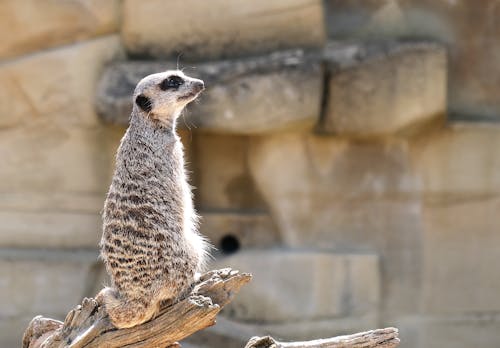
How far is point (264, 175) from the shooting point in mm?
7363

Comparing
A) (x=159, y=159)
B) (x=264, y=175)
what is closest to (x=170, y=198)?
(x=159, y=159)

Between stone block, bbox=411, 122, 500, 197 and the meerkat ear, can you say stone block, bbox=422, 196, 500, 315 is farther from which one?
the meerkat ear

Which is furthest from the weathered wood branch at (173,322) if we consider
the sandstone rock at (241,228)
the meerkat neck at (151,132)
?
the sandstone rock at (241,228)

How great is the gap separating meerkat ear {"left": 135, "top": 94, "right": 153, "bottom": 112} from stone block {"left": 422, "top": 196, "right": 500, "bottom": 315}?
3.32 m

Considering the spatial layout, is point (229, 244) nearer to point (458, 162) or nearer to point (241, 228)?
point (241, 228)

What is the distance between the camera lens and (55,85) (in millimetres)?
7273

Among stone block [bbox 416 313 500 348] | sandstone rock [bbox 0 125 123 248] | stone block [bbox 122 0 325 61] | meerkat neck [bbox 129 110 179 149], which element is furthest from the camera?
stone block [bbox 416 313 500 348]

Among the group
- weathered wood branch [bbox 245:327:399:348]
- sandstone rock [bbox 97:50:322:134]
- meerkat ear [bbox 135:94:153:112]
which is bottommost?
weathered wood branch [bbox 245:327:399:348]

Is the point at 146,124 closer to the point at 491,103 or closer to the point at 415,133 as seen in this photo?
the point at 415,133

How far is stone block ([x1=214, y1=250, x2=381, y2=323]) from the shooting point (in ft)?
23.9

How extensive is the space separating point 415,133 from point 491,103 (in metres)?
0.66

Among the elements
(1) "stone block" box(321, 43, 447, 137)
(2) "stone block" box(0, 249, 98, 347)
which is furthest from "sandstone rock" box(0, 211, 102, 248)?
(1) "stone block" box(321, 43, 447, 137)

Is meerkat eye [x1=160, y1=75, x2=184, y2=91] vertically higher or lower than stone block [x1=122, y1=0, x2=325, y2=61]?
lower

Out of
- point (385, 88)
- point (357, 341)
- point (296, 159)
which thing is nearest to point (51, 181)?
point (296, 159)
